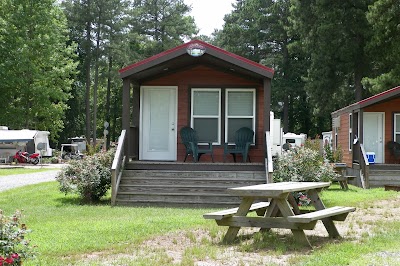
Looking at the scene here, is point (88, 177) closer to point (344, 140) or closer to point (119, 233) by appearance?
point (119, 233)

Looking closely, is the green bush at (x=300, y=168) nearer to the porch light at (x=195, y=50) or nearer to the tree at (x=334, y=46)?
the porch light at (x=195, y=50)

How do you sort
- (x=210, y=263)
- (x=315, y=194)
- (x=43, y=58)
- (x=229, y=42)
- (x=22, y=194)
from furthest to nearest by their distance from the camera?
1. (x=229, y=42)
2. (x=43, y=58)
3. (x=22, y=194)
4. (x=315, y=194)
5. (x=210, y=263)

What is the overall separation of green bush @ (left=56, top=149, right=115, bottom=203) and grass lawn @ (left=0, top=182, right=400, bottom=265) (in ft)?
1.13

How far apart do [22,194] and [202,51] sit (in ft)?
19.5

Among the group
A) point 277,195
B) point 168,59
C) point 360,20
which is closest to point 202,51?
point 168,59

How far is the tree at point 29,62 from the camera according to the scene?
120ft

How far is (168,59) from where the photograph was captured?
1359 centimetres

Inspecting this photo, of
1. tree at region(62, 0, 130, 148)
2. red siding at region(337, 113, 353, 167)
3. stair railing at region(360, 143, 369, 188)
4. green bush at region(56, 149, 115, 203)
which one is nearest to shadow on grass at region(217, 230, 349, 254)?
green bush at region(56, 149, 115, 203)

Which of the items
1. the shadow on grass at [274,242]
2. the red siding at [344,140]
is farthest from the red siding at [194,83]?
the red siding at [344,140]

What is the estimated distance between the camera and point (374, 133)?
20.5m

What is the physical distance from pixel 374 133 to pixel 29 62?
24173 mm

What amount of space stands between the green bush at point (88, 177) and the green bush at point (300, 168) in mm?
3878

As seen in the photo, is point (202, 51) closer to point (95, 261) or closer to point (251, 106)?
point (251, 106)

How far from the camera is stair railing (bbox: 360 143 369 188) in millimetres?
18078
